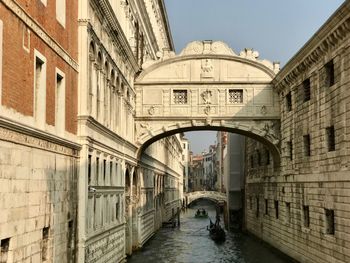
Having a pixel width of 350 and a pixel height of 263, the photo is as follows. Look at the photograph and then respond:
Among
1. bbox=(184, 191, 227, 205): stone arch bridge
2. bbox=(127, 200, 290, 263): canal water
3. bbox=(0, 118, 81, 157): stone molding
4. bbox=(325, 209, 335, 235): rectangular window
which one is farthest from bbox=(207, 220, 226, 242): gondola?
bbox=(184, 191, 227, 205): stone arch bridge

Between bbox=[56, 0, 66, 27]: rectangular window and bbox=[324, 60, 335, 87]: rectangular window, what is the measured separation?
796cm

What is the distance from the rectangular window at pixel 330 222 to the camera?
51.5 feet

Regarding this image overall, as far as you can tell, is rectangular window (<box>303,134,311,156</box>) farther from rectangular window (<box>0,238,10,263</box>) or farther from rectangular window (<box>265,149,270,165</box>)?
rectangular window (<box>0,238,10,263</box>)

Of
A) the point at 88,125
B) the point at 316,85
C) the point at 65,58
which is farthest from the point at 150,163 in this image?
the point at 65,58

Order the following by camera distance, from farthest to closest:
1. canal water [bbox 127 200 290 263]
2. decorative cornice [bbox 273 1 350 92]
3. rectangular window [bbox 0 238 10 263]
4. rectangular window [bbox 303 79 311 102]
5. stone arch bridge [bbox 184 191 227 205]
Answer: stone arch bridge [bbox 184 191 227 205] < canal water [bbox 127 200 290 263] < rectangular window [bbox 303 79 311 102] < decorative cornice [bbox 273 1 350 92] < rectangular window [bbox 0 238 10 263]

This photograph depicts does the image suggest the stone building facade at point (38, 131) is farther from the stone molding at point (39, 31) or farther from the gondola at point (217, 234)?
the gondola at point (217, 234)

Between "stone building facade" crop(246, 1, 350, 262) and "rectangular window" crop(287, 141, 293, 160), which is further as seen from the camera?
"rectangular window" crop(287, 141, 293, 160)

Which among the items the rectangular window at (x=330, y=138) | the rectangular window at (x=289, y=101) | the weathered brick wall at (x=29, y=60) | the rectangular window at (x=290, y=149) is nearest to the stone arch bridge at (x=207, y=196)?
the rectangular window at (x=290, y=149)

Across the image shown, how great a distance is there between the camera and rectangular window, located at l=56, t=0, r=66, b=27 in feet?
36.7

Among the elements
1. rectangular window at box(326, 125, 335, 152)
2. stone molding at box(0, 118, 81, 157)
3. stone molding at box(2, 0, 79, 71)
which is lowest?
stone molding at box(0, 118, 81, 157)

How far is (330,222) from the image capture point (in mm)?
15859

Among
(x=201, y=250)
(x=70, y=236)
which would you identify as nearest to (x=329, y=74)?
(x=70, y=236)

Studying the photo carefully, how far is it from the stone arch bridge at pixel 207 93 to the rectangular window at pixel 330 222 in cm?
683

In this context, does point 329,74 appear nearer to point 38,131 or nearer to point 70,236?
point 70,236
